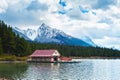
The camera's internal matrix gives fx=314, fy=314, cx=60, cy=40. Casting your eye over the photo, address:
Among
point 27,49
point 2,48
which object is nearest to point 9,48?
point 2,48

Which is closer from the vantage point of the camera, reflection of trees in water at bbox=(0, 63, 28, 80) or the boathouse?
reflection of trees in water at bbox=(0, 63, 28, 80)

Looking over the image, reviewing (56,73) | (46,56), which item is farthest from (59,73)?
(46,56)

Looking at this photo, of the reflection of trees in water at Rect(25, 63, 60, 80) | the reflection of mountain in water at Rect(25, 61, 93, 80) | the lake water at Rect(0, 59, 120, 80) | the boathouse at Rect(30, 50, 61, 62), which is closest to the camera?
the lake water at Rect(0, 59, 120, 80)

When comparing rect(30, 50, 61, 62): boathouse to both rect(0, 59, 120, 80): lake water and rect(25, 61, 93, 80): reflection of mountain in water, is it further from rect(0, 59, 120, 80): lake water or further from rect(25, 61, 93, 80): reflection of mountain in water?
rect(25, 61, 93, 80): reflection of mountain in water

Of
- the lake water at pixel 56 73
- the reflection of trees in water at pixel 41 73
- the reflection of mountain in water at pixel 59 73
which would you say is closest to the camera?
the lake water at pixel 56 73

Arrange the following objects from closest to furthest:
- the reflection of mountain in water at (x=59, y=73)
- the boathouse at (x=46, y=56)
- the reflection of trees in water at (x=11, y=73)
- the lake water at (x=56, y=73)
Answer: the reflection of trees in water at (x=11, y=73) < the lake water at (x=56, y=73) < the reflection of mountain in water at (x=59, y=73) < the boathouse at (x=46, y=56)

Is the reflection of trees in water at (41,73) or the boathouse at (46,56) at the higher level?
the boathouse at (46,56)

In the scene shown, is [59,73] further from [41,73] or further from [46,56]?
[46,56]

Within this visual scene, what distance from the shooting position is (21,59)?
146m

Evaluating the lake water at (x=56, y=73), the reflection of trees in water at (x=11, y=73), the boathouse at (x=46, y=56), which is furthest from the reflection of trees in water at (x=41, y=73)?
the boathouse at (x=46, y=56)

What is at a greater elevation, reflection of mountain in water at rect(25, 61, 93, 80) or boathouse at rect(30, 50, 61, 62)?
boathouse at rect(30, 50, 61, 62)

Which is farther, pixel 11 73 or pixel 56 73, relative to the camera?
pixel 56 73

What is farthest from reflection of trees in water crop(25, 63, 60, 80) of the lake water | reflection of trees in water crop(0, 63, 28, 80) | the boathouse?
the boathouse

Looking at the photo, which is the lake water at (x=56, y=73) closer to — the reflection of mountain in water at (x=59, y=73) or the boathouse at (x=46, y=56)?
the reflection of mountain in water at (x=59, y=73)
